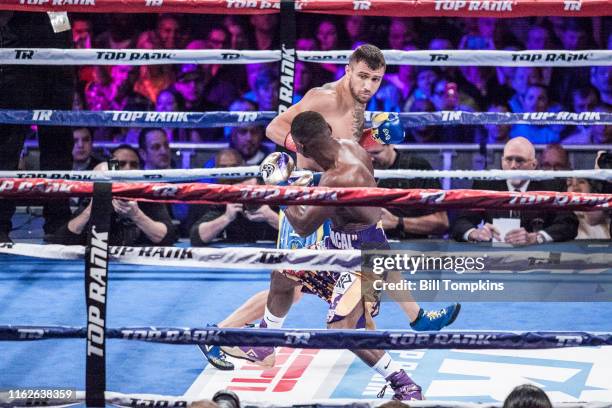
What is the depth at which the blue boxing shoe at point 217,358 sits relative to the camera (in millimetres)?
3756

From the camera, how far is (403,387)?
3443 mm

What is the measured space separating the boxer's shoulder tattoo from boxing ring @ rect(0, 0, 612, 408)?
41cm

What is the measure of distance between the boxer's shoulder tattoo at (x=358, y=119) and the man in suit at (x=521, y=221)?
1166 mm

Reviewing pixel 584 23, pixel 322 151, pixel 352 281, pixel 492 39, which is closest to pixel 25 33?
pixel 322 151

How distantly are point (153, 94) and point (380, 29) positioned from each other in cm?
175

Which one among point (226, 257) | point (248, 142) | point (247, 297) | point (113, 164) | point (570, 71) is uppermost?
point (570, 71)

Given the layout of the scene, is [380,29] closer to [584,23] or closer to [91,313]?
[584,23]

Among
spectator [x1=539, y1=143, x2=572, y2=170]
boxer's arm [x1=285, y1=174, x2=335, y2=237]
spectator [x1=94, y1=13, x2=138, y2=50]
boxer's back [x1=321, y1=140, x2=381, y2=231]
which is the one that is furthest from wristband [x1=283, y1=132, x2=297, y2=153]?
spectator [x1=94, y1=13, x2=138, y2=50]

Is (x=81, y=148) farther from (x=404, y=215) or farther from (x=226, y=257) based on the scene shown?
(x=226, y=257)

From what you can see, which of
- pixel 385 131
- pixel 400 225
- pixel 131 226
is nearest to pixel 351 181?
pixel 385 131

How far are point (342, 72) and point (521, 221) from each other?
2736mm

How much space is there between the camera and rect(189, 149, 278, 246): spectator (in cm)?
559

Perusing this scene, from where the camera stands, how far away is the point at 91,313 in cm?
276

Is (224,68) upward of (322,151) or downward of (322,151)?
upward
